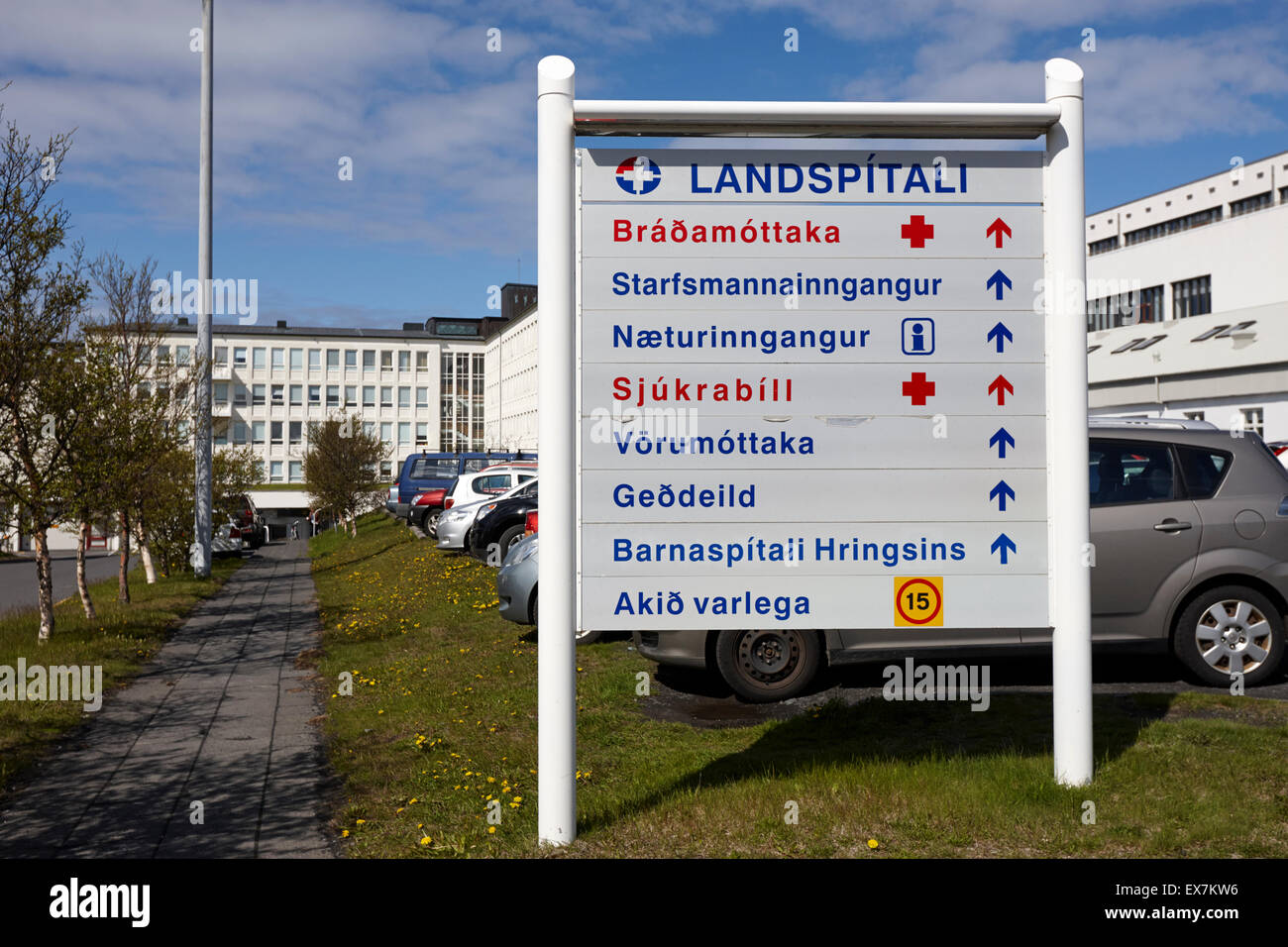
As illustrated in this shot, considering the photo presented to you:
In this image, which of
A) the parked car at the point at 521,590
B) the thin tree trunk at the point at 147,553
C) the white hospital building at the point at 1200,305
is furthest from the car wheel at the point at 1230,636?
the white hospital building at the point at 1200,305

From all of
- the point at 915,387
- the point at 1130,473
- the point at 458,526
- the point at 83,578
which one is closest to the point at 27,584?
the point at 458,526

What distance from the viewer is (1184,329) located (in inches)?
1768

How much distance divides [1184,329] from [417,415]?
2844 inches

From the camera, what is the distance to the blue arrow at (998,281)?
560 cm

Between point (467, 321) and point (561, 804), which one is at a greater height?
point (467, 321)

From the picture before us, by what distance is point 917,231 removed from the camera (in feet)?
18.3

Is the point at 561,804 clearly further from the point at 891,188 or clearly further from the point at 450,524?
the point at 450,524

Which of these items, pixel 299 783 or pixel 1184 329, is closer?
pixel 299 783

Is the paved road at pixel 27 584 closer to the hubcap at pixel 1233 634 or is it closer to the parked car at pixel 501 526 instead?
the parked car at pixel 501 526

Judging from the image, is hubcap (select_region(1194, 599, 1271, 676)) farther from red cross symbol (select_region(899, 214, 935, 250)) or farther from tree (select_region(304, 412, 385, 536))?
tree (select_region(304, 412, 385, 536))

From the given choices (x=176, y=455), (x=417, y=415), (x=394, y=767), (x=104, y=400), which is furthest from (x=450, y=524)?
(x=417, y=415)

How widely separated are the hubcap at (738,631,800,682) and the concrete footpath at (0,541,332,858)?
2984 millimetres

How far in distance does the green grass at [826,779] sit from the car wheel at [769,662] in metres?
0.73

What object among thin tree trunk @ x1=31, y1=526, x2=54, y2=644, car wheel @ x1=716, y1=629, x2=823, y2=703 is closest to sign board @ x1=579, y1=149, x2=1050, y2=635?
car wheel @ x1=716, y1=629, x2=823, y2=703
